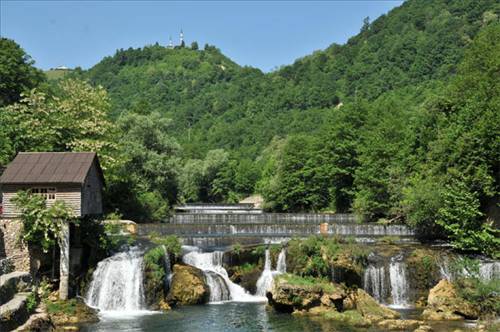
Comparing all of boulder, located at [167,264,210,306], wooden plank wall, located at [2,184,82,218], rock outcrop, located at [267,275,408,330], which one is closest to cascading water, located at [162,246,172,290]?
boulder, located at [167,264,210,306]

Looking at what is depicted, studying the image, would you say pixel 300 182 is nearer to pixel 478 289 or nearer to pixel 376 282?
pixel 376 282

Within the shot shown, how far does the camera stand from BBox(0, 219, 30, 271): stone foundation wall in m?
33.1

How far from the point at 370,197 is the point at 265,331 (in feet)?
97.4

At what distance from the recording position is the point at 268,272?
38.3 m

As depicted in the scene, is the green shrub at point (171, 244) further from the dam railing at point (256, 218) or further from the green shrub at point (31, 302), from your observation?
the dam railing at point (256, 218)

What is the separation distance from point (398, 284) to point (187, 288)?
41.8ft

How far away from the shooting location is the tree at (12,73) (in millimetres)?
63812

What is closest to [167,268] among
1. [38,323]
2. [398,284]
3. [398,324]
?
[38,323]

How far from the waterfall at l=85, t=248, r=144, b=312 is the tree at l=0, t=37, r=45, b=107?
33.6 m

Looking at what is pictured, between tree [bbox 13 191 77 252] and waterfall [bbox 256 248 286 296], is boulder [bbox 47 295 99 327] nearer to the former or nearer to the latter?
tree [bbox 13 191 77 252]

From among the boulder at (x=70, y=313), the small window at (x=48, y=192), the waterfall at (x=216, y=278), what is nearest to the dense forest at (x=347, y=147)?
the small window at (x=48, y=192)

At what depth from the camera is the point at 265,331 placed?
28328mm

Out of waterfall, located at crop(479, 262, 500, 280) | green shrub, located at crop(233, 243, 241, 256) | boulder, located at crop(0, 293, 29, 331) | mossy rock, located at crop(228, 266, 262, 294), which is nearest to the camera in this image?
boulder, located at crop(0, 293, 29, 331)

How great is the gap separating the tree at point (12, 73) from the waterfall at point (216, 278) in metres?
33.7
